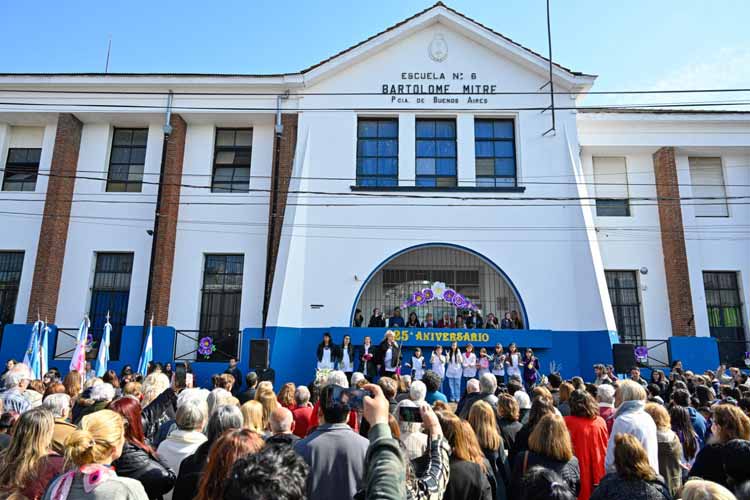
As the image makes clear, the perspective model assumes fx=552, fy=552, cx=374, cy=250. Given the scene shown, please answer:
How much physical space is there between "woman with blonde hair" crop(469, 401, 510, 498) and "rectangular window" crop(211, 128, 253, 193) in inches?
600

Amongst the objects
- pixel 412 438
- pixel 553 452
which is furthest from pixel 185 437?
pixel 553 452

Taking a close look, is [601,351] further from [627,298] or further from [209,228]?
[209,228]

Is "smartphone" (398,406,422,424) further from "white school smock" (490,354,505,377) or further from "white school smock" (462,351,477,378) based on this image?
"white school smock" (490,354,505,377)

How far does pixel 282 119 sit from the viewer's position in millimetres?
18531

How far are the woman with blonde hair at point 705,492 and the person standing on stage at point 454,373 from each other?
12.3 metres

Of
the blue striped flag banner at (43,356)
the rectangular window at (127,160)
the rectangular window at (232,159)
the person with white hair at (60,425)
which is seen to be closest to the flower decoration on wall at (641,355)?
the rectangular window at (232,159)

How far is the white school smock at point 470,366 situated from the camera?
1502 cm

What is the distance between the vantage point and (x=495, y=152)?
60.2 ft

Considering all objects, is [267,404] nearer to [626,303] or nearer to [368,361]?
[368,361]

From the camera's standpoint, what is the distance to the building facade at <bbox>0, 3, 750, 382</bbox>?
17156mm

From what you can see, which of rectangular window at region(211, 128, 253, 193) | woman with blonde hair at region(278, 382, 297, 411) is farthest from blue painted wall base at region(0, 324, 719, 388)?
woman with blonde hair at region(278, 382, 297, 411)

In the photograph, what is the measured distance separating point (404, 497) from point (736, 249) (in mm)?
20422

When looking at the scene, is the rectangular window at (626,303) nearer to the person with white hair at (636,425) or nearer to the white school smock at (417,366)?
the white school smock at (417,366)

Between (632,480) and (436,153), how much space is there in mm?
15531
